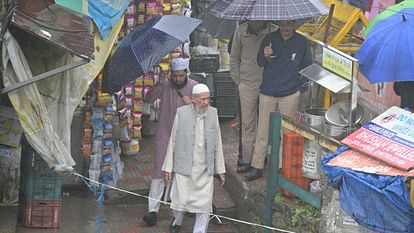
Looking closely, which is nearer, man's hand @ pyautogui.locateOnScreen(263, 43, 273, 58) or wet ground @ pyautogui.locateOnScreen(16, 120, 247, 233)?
man's hand @ pyautogui.locateOnScreen(263, 43, 273, 58)

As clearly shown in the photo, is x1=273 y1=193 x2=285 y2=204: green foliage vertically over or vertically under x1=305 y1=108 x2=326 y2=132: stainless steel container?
under

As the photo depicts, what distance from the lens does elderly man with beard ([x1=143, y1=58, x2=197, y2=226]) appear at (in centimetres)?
905

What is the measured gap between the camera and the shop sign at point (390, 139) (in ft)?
19.7

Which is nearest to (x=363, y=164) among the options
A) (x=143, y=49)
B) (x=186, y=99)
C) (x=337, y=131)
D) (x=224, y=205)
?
(x=337, y=131)

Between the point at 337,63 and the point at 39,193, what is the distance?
11.8 ft

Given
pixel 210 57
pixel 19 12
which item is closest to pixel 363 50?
pixel 19 12

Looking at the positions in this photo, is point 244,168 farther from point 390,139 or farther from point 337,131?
point 390,139

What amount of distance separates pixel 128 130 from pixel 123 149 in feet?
1.86

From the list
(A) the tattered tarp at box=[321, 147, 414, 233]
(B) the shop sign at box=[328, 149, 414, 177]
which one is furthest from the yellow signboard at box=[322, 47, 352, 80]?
(A) the tattered tarp at box=[321, 147, 414, 233]

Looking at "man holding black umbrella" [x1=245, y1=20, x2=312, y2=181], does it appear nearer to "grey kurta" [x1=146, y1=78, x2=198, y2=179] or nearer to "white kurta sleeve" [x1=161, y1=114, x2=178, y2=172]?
"grey kurta" [x1=146, y1=78, x2=198, y2=179]

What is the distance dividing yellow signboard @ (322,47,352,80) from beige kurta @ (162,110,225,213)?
4.86 ft

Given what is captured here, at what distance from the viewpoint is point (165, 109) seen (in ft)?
30.2

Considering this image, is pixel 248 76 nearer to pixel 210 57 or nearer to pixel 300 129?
pixel 300 129

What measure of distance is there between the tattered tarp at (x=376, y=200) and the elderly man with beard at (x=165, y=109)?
3.15m
